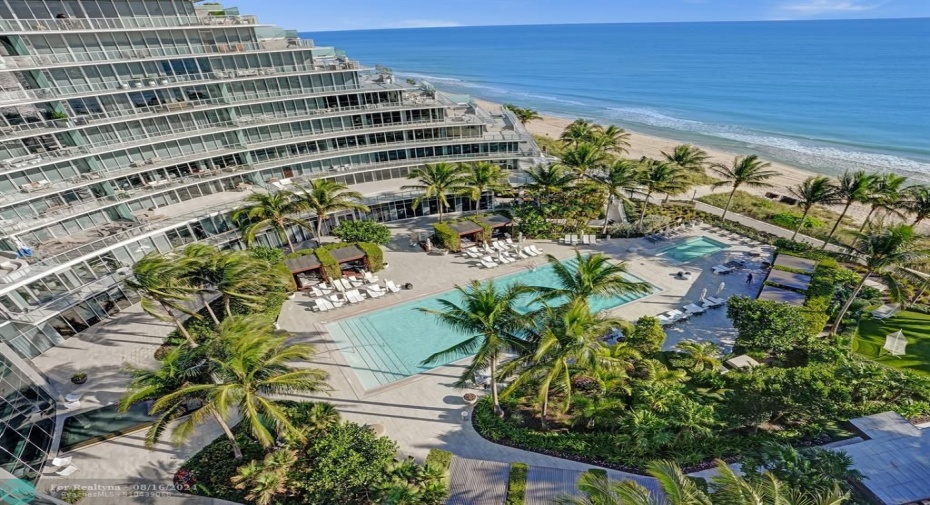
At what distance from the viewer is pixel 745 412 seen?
1981cm

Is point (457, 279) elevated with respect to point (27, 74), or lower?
lower

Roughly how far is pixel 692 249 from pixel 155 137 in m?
54.3

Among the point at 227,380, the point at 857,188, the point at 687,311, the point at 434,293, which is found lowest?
the point at 434,293

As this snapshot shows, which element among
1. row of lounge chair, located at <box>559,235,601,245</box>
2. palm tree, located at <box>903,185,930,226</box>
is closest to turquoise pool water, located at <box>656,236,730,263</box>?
row of lounge chair, located at <box>559,235,601,245</box>

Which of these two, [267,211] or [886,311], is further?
[267,211]

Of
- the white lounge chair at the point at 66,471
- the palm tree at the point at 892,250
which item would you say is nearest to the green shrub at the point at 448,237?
the white lounge chair at the point at 66,471

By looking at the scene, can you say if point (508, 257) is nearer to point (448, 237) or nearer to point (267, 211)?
point (448, 237)

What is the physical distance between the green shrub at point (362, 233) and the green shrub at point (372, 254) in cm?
172

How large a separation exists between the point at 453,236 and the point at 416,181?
41.0 feet

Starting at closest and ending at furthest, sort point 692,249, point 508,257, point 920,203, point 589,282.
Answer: point 589,282
point 920,203
point 508,257
point 692,249

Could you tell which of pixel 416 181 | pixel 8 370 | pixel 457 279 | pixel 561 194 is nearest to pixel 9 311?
pixel 8 370

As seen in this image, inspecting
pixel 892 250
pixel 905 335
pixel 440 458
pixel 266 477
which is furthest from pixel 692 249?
pixel 266 477

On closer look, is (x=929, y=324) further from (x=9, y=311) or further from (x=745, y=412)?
(x=9, y=311)

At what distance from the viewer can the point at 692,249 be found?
42.2 metres
